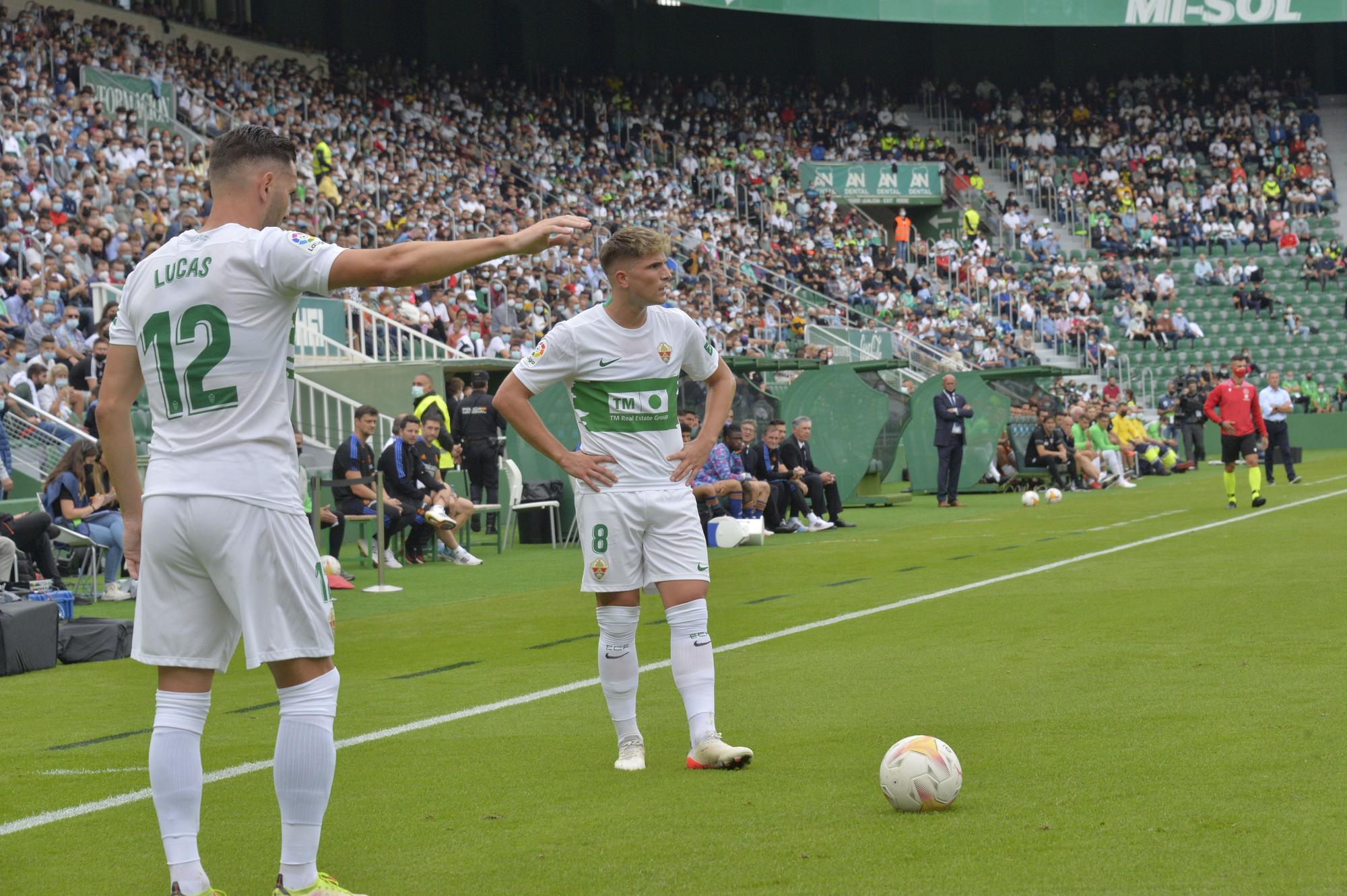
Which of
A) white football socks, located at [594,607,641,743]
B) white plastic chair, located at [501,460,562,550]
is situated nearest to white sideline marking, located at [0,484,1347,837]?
white football socks, located at [594,607,641,743]

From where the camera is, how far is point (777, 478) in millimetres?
20438

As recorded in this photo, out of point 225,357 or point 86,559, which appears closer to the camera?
point 225,357

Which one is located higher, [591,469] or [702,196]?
[702,196]

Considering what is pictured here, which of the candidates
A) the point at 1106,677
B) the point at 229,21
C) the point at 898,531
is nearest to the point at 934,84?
the point at 229,21

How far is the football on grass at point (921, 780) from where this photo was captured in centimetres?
504

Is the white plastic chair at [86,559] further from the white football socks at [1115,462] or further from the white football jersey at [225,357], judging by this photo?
the white football socks at [1115,462]

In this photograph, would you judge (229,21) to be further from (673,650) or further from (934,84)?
(673,650)

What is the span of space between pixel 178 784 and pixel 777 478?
16.5 metres

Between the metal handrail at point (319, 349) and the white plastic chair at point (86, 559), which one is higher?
the metal handrail at point (319, 349)

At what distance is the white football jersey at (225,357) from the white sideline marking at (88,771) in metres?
2.66

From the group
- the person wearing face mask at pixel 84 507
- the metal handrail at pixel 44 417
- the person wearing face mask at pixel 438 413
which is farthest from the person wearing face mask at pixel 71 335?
the person wearing face mask at pixel 84 507

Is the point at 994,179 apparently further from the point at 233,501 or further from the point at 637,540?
the point at 233,501

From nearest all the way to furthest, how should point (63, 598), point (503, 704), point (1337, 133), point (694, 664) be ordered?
point (694, 664) → point (503, 704) → point (63, 598) → point (1337, 133)

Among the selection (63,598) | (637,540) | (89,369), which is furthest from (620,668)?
(89,369)
